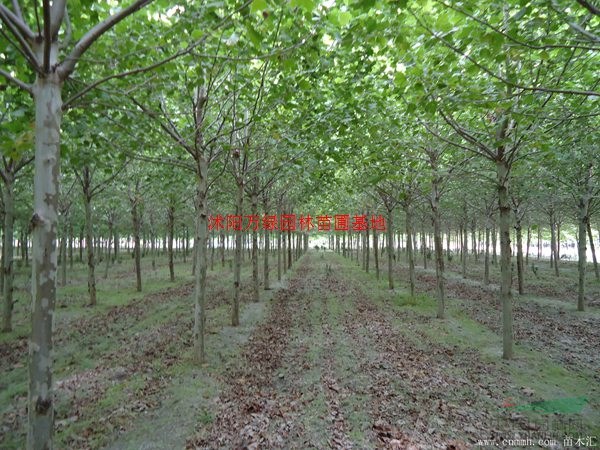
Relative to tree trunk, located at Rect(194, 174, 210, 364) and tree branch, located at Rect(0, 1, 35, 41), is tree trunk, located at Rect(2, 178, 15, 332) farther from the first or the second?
tree branch, located at Rect(0, 1, 35, 41)

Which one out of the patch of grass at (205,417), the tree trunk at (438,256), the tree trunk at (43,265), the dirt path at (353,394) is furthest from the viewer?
the tree trunk at (438,256)

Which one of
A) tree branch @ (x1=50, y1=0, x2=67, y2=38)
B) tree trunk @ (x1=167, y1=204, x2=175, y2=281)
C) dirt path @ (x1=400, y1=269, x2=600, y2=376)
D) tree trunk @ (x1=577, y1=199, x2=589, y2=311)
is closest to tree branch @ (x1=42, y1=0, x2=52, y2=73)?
tree branch @ (x1=50, y1=0, x2=67, y2=38)

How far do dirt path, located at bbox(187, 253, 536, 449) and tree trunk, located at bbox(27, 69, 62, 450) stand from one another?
2799mm

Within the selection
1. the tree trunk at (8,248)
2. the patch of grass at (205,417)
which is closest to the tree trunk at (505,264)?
the patch of grass at (205,417)

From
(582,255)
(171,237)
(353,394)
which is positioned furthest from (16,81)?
(171,237)

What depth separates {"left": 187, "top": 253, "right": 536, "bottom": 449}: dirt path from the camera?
17.8 ft

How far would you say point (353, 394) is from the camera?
22.5ft

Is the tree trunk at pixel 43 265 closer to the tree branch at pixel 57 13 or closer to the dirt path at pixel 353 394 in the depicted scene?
the tree branch at pixel 57 13

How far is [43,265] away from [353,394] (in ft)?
19.2

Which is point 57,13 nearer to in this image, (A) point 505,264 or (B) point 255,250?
(A) point 505,264

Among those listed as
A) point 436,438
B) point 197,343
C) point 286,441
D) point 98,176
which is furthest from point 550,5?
point 98,176

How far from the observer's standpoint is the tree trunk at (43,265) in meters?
3.10

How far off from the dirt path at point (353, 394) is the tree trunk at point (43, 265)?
9.18 ft

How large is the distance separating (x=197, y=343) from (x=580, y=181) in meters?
17.0
